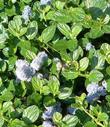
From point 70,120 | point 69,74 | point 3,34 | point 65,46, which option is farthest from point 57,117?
point 3,34

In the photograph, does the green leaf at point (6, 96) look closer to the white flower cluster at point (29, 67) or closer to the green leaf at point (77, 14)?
the white flower cluster at point (29, 67)

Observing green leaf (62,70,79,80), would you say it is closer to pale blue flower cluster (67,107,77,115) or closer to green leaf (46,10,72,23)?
pale blue flower cluster (67,107,77,115)

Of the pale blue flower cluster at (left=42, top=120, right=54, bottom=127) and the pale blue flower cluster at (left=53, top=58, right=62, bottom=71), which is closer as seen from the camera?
the pale blue flower cluster at (left=42, top=120, right=54, bottom=127)

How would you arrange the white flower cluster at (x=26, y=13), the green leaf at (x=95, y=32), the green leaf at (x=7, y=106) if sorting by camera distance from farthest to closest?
the white flower cluster at (x=26, y=13), the green leaf at (x=95, y=32), the green leaf at (x=7, y=106)

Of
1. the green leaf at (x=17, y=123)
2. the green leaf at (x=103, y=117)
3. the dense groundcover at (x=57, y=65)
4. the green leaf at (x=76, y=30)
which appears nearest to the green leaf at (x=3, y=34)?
the dense groundcover at (x=57, y=65)

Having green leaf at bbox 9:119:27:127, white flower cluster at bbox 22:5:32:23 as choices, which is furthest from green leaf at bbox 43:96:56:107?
white flower cluster at bbox 22:5:32:23

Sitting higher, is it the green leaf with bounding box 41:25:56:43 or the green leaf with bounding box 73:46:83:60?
the green leaf with bounding box 41:25:56:43
